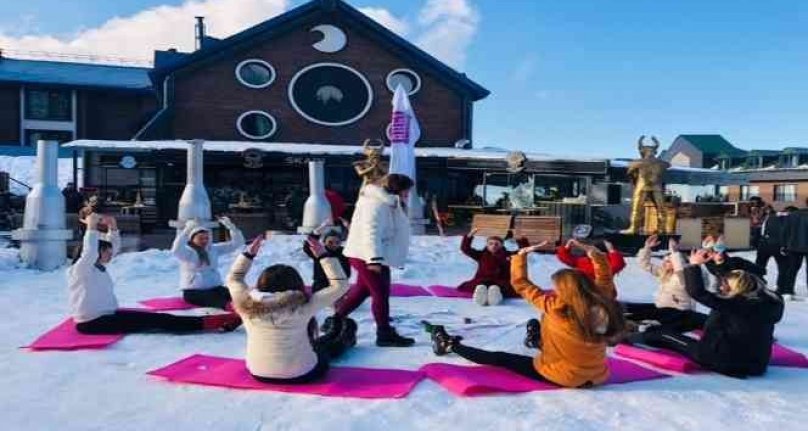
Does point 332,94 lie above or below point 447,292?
above

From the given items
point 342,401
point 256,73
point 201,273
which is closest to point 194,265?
point 201,273

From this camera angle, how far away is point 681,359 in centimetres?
486

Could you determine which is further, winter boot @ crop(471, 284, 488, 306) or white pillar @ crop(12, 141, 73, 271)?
white pillar @ crop(12, 141, 73, 271)

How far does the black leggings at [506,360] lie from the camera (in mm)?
4371

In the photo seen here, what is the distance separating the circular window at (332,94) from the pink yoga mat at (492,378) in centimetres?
1791

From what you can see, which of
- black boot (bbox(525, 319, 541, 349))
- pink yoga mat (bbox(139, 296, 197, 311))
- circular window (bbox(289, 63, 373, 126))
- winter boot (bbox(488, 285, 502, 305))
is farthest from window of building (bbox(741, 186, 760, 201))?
pink yoga mat (bbox(139, 296, 197, 311))

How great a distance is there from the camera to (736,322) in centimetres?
446

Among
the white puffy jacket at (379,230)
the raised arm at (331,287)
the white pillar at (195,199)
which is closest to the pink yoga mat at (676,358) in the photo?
the white puffy jacket at (379,230)

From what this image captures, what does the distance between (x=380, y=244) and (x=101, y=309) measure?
2.45m

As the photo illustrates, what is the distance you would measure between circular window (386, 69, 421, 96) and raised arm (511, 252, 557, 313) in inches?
723

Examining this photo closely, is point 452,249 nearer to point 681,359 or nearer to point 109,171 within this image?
point 681,359

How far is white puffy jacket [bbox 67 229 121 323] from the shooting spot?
524 cm

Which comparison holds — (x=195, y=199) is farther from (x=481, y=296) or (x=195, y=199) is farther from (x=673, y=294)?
(x=673, y=294)

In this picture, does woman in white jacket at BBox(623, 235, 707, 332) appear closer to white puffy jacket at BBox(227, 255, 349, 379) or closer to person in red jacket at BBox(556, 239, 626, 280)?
person in red jacket at BBox(556, 239, 626, 280)
